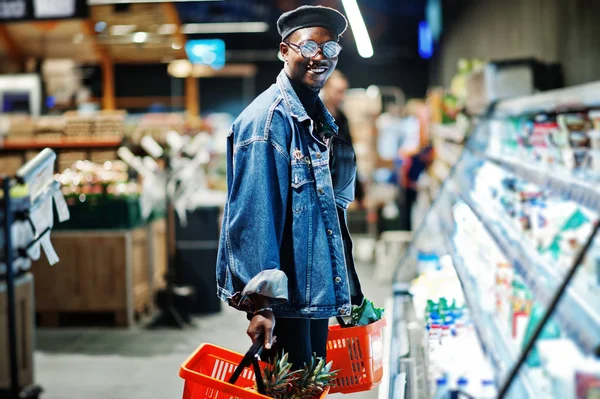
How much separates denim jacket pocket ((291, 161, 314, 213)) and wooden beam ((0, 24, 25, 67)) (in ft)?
38.3

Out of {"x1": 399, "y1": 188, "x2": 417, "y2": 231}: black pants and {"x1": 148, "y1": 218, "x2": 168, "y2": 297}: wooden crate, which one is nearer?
{"x1": 148, "y1": 218, "x2": 168, "y2": 297}: wooden crate

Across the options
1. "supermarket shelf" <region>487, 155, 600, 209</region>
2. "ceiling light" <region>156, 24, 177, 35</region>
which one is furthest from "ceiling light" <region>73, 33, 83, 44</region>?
"supermarket shelf" <region>487, 155, 600, 209</region>

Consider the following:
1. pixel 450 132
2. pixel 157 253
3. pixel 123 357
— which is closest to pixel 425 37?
pixel 450 132

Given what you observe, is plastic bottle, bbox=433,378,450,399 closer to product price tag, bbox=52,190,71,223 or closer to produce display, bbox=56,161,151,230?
product price tag, bbox=52,190,71,223

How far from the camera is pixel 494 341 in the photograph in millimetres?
2613

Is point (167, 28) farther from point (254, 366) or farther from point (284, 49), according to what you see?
point (254, 366)

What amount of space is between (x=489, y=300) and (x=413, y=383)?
0.53 meters

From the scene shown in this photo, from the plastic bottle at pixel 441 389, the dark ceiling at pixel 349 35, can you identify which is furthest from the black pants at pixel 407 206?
the plastic bottle at pixel 441 389

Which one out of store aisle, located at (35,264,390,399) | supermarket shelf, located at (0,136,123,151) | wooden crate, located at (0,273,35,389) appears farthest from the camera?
supermarket shelf, located at (0,136,123,151)

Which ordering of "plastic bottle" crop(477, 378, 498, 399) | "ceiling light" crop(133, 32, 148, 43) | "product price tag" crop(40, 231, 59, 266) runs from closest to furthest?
"plastic bottle" crop(477, 378, 498, 399) → "product price tag" crop(40, 231, 59, 266) → "ceiling light" crop(133, 32, 148, 43)

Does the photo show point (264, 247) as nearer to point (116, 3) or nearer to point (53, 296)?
point (53, 296)

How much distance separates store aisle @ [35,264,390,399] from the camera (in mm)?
4742

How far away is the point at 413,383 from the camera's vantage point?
2.95m

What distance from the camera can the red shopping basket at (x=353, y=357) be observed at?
2553 millimetres
